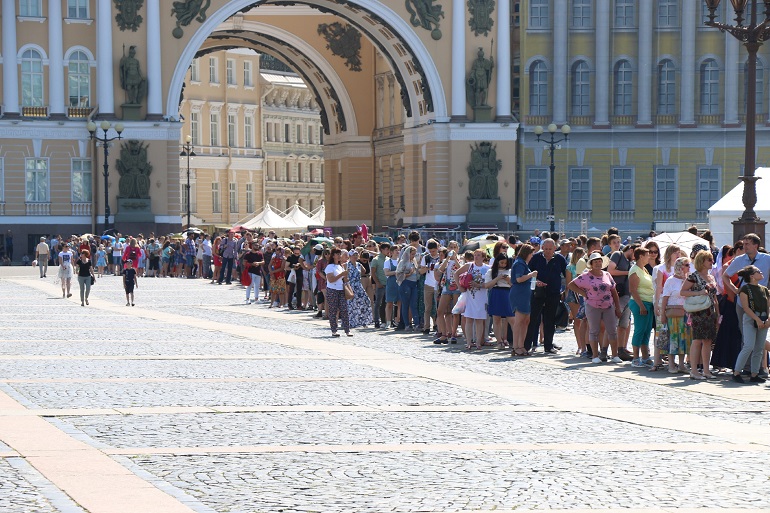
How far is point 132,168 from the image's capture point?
6144 centimetres

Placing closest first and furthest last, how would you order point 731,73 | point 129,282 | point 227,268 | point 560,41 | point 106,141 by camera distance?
point 129,282
point 227,268
point 106,141
point 731,73
point 560,41

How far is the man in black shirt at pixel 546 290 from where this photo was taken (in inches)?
973

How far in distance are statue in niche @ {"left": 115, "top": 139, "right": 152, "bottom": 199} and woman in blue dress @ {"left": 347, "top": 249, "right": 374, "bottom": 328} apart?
3191cm

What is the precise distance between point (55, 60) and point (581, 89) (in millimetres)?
22304

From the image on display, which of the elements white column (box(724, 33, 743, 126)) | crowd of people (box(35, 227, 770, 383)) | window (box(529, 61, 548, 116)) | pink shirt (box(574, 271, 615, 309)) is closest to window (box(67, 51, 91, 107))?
window (box(529, 61, 548, 116))

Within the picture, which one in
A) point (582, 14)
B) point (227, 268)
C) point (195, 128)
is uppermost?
point (582, 14)

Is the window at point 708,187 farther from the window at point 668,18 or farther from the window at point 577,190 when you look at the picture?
the window at point 668,18

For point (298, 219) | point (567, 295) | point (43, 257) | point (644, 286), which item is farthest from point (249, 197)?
point (644, 286)

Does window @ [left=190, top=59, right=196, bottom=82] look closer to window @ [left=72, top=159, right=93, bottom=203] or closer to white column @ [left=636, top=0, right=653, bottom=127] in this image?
window @ [left=72, top=159, right=93, bottom=203]

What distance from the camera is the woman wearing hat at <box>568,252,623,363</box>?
22.7 m

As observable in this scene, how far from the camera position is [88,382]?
19.0 m

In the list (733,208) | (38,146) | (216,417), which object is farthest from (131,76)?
(216,417)

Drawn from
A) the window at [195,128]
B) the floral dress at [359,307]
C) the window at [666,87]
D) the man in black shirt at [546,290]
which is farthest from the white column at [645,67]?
the man in black shirt at [546,290]

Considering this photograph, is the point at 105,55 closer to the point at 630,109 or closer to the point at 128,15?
the point at 128,15
